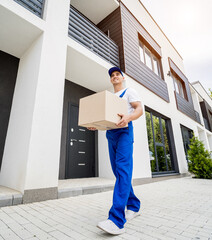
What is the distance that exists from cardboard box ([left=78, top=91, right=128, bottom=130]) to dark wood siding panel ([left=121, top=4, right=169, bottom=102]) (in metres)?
3.57

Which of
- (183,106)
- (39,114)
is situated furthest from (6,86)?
(183,106)

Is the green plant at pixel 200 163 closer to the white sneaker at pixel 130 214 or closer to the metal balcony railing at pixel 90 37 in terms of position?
the metal balcony railing at pixel 90 37

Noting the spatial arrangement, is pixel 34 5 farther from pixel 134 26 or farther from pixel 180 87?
pixel 180 87

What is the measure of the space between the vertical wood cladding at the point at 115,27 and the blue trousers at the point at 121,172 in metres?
3.82

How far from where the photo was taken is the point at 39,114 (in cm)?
227

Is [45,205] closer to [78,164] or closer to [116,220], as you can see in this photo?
[116,220]

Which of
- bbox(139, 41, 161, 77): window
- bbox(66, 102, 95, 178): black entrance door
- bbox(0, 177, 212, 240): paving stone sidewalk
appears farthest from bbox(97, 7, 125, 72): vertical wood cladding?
bbox(0, 177, 212, 240): paving stone sidewalk

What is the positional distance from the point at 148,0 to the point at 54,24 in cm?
649

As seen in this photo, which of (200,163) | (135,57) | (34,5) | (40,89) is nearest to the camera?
(40,89)

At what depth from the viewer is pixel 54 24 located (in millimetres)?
2988

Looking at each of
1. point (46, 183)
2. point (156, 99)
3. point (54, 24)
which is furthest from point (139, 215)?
point (156, 99)

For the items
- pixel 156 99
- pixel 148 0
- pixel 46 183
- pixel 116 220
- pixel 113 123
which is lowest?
pixel 116 220

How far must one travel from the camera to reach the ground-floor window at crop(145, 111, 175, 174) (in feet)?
16.4

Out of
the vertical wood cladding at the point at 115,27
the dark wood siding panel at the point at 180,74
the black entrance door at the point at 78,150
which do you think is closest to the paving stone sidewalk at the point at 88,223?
the black entrance door at the point at 78,150
